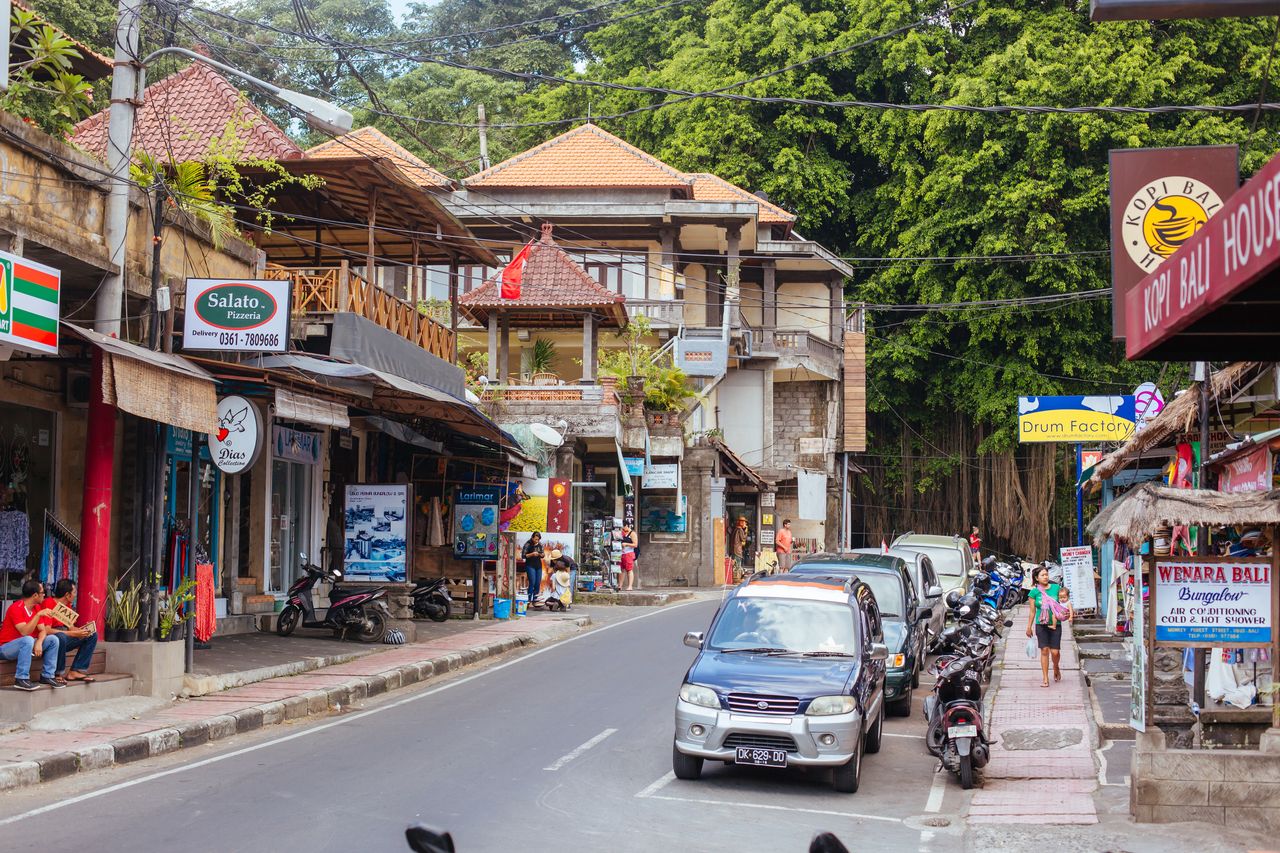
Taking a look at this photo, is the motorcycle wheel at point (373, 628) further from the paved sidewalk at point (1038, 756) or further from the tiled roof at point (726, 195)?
the tiled roof at point (726, 195)

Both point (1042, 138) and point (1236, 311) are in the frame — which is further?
point (1042, 138)

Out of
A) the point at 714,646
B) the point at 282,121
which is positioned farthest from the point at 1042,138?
the point at 714,646

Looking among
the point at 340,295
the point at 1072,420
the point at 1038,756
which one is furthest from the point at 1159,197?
the point at 1072,420

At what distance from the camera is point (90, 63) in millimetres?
17500

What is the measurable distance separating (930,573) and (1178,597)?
35.1 ft

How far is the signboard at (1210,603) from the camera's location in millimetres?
10078

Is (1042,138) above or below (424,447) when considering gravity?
above

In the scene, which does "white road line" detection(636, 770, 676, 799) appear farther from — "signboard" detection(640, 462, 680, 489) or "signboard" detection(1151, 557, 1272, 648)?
"signboard" detection(640, 462, 680, 489)

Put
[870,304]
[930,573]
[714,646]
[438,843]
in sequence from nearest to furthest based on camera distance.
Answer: [438,843] → [714,646] → [930,573] → [870,304]

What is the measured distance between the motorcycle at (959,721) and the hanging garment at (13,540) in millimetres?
10242

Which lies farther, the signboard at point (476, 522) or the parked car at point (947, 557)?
the parked car at point (947, 557)

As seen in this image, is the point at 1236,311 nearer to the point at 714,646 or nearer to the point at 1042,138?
the point at 714,646

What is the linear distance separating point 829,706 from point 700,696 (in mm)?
1095

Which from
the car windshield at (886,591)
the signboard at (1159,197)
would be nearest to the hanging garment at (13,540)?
the car windshield at (886,591)
